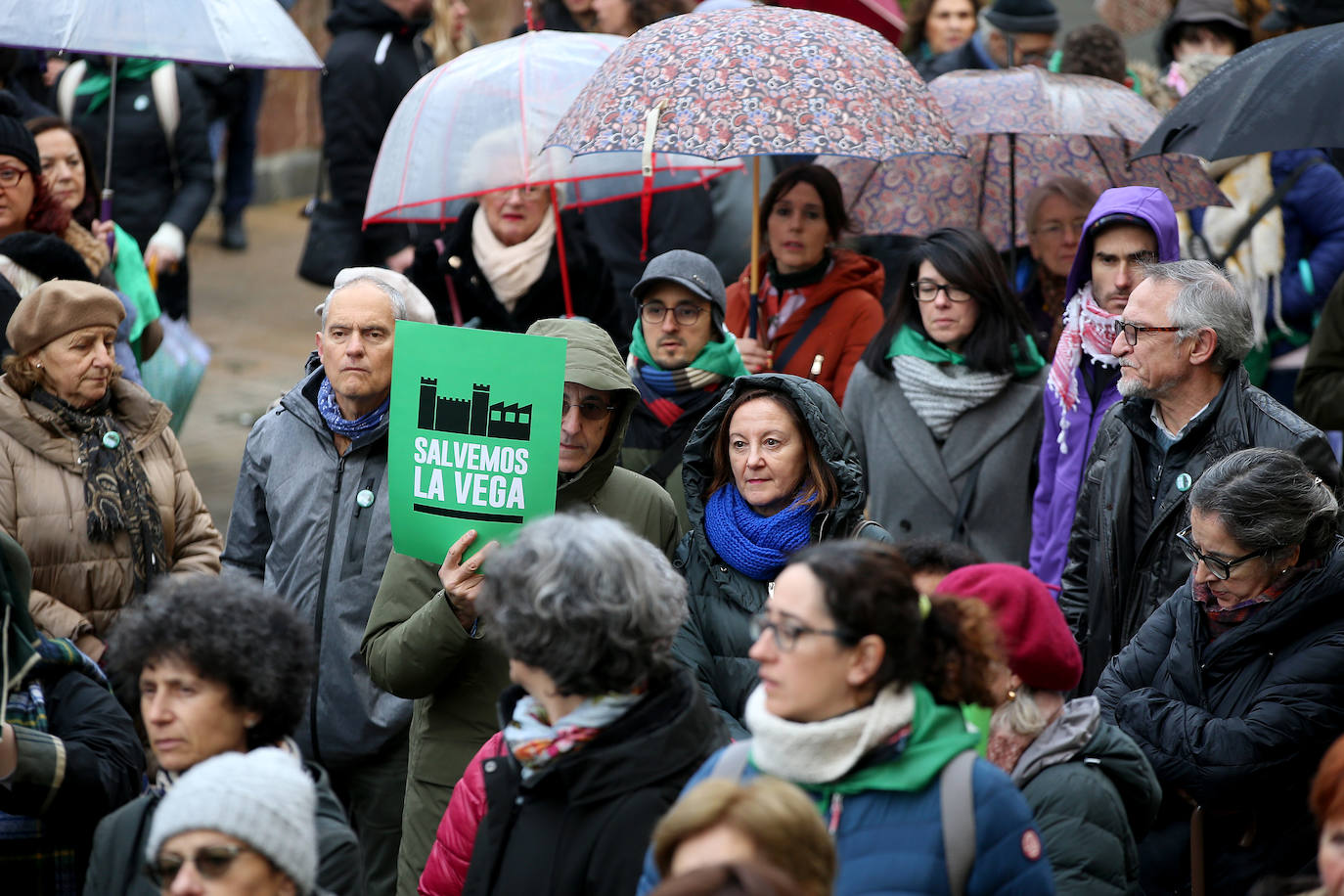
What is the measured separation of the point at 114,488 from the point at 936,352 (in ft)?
9.21

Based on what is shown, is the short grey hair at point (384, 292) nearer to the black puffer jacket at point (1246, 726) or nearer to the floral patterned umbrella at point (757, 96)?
the floral patterned umbrella at point (757, 96)

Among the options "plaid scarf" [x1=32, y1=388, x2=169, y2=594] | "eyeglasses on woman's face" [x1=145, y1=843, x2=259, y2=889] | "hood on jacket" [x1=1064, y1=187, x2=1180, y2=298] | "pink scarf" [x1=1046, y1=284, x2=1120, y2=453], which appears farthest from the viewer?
"hood on jacket" [x1=1064, y1=187, x2=1180, y2=298]

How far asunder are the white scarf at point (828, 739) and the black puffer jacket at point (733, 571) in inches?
43.1

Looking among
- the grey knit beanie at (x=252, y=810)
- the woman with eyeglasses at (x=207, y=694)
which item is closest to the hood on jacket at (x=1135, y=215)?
the woman with eyeglasses at (x=207, y=694)

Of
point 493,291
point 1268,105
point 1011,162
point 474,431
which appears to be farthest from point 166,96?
point 1268,105

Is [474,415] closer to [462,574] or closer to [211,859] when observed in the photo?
[462,574]

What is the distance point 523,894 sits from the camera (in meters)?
3.12

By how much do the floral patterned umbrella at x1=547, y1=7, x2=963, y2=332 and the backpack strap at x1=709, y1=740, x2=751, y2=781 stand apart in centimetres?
250

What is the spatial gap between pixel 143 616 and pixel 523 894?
967 millimetres

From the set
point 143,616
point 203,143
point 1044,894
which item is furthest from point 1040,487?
point 203,143

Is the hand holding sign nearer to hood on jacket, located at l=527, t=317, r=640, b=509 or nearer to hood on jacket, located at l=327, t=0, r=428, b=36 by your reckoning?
hood on jacket, located at l=527, t=317, r=640, b=509

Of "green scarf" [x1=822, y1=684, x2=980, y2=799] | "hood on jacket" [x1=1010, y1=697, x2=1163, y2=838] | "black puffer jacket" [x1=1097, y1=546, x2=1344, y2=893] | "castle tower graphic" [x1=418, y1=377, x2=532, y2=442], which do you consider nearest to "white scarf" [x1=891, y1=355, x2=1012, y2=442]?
"black puffer jacket" [x1=1097, y1=546, x2=1344, y2=893]

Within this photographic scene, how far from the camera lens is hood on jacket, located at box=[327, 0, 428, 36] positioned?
897 centimetres

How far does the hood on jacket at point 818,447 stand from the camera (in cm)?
434
